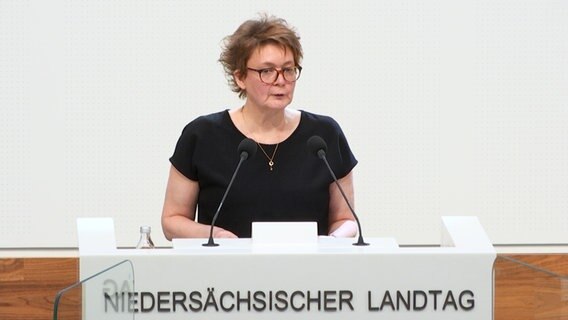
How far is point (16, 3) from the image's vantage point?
4.86 m

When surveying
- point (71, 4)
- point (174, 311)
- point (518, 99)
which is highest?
point (71, 4)

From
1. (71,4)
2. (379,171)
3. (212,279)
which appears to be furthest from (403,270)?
(71,4)

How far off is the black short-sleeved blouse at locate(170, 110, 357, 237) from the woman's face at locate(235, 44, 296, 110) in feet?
0.57

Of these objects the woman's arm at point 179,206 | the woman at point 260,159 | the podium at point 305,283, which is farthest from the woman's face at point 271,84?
the podium at point 305,283

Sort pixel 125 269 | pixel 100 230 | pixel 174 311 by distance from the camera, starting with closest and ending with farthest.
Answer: pixel 125 269
pixel 174 311
pixel 100 230

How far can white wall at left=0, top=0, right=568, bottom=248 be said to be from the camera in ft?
16.0

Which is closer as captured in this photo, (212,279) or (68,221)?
(212,279)

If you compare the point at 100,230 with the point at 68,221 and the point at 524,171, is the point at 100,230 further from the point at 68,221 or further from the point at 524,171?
the point at 524,171

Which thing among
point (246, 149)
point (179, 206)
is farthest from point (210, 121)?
point (246, 149)

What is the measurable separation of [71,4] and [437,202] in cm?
168

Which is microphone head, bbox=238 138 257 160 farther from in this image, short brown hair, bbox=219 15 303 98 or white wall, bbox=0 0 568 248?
white wall, bbox=0 0 568 248

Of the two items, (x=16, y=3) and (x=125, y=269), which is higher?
(x=16, y=3)

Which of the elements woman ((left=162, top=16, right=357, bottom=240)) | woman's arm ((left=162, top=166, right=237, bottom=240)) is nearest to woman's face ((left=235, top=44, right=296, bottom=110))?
woman ((left=162, top=16, right=357, bottom=240))

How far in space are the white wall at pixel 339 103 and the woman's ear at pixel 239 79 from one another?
1161mm
